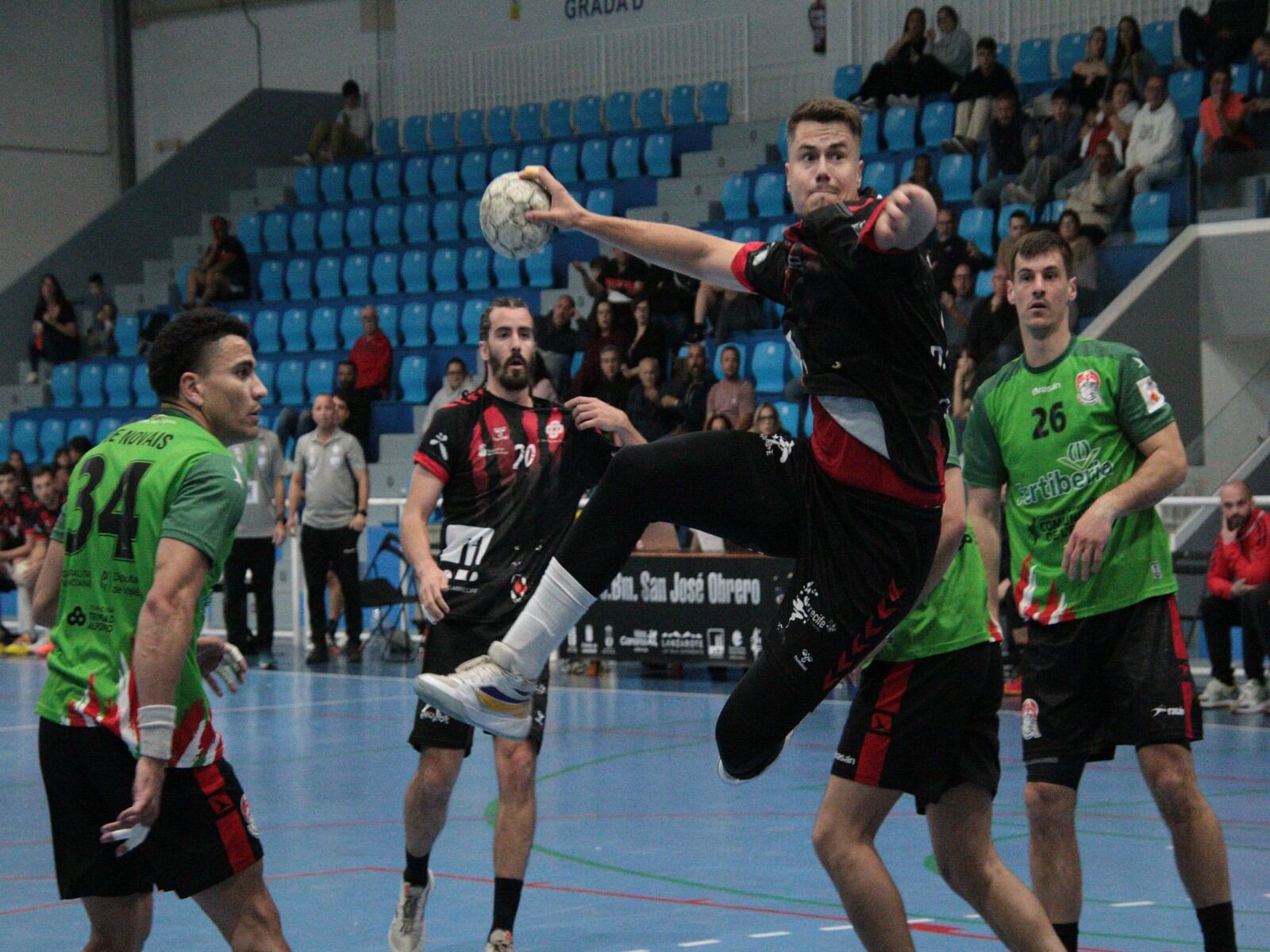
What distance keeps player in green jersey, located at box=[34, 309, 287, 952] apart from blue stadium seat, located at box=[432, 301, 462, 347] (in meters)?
16.7

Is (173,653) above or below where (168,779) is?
above

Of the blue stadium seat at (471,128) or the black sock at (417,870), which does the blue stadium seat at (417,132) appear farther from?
the black sock at (417,870)

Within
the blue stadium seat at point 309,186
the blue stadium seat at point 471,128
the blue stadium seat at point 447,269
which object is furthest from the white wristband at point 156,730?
the blue stadium seat at point 309,186

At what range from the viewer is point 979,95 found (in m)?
18.3

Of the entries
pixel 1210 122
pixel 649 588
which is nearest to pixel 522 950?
pixel 649 588

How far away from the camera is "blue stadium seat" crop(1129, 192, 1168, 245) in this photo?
15.4 meters

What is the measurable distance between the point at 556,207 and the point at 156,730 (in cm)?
149

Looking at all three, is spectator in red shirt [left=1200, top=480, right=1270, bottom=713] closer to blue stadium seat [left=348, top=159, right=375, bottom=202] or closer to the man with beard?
the man with beard

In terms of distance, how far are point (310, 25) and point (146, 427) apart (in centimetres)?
2395

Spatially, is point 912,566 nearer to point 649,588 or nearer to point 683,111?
point 649,588

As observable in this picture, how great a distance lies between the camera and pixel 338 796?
30.5 feet

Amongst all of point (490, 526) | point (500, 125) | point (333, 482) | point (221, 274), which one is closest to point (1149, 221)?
point (333, 482)

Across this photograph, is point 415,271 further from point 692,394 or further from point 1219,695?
point 1219,695

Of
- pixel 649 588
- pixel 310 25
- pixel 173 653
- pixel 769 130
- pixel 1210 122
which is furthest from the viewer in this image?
pixel 310 25
